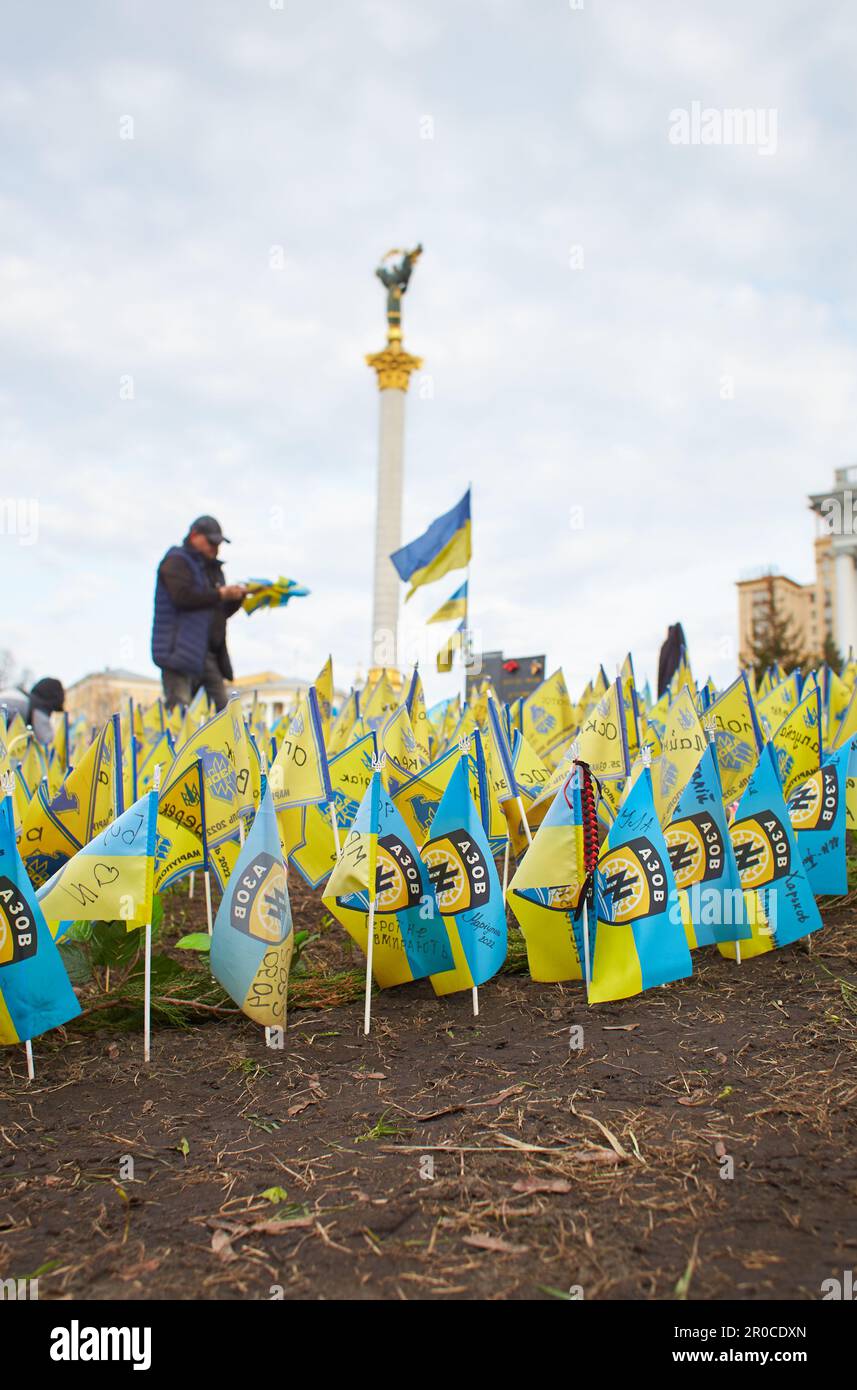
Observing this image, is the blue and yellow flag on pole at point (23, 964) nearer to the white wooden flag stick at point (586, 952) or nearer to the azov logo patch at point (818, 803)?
the white wooden flag stick at point (586, 952)

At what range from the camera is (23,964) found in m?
3.60

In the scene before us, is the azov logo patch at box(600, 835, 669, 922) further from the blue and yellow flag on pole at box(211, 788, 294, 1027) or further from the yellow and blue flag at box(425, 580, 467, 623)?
the yellow and blue flag at box(425, 580, 467, 623)

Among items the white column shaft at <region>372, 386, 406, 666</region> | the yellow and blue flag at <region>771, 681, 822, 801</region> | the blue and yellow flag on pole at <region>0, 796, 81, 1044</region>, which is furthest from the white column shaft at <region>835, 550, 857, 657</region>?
the blue and yellow flag on pole at <region>0, 796, 81, 1044</region>

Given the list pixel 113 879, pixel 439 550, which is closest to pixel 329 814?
pixel 113 879

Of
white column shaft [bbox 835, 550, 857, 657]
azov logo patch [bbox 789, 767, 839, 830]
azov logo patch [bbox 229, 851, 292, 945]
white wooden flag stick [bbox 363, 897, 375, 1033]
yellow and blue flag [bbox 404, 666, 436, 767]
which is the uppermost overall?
white column shaft [bbox 835, 550, 857, 657]

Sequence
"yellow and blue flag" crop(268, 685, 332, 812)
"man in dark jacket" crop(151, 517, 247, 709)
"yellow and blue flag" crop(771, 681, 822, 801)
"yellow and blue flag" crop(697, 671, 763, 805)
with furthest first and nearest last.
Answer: "man in dark jacket" crop(151, 517, 247, 709) < "yellow and blue flag" crop(771, 681, 822, 801) < "yellow and blue flag" crop(697, 671, 763, 805) < "yellow and blue flag" crop(268, 685, 332, 812)

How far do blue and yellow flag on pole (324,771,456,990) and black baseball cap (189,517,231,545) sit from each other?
6.34 meters

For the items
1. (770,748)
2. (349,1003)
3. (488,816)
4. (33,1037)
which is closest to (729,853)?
(770,748)

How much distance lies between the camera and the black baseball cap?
9930 millimetres

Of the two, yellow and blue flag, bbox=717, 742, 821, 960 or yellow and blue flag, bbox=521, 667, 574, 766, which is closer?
yellow and blue flag, bbox=717, 742, 821, 960

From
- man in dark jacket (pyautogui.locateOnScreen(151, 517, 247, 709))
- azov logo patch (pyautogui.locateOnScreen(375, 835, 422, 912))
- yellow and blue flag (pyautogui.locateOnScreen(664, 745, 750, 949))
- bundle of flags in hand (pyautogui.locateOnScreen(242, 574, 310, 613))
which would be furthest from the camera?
bundle of flags in hand (pyautogui.locateOnScreen(242, 574, 310, 613))

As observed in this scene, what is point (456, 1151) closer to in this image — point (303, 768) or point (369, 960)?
point (369, 960)

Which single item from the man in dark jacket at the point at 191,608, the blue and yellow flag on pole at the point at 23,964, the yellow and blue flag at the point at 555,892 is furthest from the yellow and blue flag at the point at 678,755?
the man in dark jacket at the point at 191,608

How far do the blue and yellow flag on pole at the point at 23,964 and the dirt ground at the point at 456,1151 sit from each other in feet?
0.77
